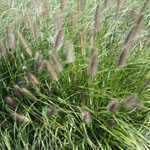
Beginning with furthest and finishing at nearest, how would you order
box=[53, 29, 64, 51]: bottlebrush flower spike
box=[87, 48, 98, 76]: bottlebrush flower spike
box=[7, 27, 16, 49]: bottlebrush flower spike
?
1. box=[7, 27, 16, 49]: bottlebrush flower spike
2. box=[53, 29, 64, 51]: bottlebrush flower spike
3. box=[87, 48, 98, 76]: bottlebrush flower spike

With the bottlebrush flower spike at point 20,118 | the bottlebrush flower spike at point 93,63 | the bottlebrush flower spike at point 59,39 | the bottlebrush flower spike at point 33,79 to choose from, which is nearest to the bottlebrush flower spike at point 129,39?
the bottlebrush flower spike at point 93,63

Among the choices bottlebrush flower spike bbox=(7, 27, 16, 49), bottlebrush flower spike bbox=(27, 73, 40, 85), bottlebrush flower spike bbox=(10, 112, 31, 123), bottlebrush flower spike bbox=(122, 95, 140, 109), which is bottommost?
bottlebrush flower spike bbox=(10, 112, 31, 123)

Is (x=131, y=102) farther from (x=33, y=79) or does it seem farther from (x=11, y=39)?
(x=11, y=39)

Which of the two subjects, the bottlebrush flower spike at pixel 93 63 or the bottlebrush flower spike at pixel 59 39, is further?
the bottlebrush flower spike at pixel 59 39

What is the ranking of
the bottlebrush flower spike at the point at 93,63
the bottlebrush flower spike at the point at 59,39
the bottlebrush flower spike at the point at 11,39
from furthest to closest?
the bottlebrush flower spike at the point at 11,39, the bottlebrush flower spike at the point at 59,39, the bottlebrush flower spike at the point at 93,63

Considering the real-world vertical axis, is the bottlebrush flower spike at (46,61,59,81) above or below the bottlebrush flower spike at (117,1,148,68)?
below

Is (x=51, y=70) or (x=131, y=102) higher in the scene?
(x=51, y=70)

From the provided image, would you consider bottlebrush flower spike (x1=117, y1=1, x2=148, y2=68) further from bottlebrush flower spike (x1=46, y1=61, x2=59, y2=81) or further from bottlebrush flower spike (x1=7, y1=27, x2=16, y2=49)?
bottlebrush flower spike (x1=7, y1=27, x2=16, y2=49)

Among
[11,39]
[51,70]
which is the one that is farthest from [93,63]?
[11,39]

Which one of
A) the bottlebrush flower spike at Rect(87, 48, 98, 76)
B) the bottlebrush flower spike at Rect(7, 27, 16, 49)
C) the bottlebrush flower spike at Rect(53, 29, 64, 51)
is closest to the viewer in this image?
the bottlebrush flower spike at Rect(87, 48, 98, 76)

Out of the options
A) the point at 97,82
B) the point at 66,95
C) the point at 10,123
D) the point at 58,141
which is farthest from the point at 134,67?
the point at 10,123

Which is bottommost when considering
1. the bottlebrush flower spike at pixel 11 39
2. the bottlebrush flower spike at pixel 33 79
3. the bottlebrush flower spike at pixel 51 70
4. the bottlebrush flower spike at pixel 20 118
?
the bottlebrush flower spike at pixel 20 118

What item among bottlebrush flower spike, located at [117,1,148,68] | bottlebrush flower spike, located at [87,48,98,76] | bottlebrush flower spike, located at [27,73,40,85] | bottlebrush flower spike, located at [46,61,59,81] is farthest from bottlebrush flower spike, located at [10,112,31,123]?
bottlebrush flower spike, located at [117,1,148,68]

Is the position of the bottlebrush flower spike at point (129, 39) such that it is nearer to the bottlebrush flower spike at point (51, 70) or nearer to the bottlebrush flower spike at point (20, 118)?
the bottlebrush flower spike at point (51, 70)
